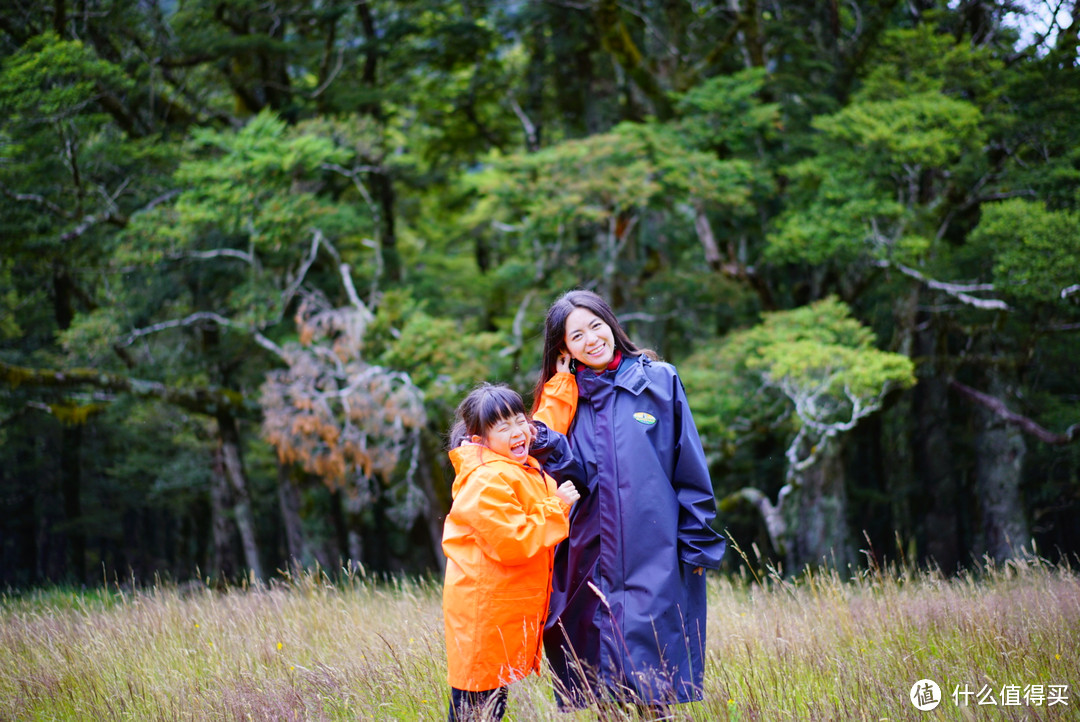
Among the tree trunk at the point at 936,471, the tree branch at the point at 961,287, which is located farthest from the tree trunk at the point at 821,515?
the tree trunk at the point at 936,471

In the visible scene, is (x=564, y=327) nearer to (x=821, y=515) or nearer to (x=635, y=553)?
(x=635, y=553)

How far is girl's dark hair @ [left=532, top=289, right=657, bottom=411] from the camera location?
264cm

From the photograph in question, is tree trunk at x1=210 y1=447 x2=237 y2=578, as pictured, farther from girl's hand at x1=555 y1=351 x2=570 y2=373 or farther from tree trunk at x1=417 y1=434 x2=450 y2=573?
girl's hand at x1=555 y1=351 x2=570 y2=373

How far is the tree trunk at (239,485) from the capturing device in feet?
37.3

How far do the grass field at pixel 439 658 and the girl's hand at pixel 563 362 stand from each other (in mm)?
1158

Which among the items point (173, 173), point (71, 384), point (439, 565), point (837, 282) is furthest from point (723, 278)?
point (71, 384)

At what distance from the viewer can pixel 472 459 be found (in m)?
2.42

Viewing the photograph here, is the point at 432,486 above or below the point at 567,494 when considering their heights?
below

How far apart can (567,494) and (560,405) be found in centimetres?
37

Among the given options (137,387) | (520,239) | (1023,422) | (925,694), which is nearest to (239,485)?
(137,387)

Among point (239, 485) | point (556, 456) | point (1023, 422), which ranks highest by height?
point (556, 456)

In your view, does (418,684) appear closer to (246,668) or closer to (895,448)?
(246,668)

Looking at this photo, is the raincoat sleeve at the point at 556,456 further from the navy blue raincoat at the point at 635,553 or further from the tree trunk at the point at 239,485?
the tree trunk at the point at 239,485

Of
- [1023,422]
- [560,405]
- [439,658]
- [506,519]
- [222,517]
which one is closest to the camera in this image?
[506,519]
